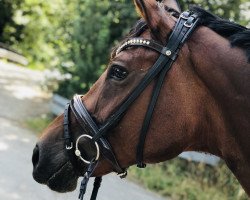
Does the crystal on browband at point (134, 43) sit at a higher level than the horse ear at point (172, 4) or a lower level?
lower

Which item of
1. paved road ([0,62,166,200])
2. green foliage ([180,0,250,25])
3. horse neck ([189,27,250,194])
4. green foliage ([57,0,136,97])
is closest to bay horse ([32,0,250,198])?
horse neck ([189,27,250,194])

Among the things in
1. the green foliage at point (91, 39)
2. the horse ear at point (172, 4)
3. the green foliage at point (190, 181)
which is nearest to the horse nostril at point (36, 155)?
the horse ear at point (172, 4)

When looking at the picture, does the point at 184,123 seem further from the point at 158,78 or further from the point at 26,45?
the point at 26,45

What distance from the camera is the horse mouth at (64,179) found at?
8.68ft

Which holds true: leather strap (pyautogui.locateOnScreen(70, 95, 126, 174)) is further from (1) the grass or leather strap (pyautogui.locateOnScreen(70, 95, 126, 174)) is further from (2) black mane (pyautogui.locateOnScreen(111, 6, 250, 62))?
(1) the grass

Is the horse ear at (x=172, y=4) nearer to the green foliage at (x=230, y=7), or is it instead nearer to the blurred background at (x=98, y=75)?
the blurred background at (x=98, y=75)

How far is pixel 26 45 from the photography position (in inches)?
798

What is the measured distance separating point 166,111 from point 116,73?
37 cm

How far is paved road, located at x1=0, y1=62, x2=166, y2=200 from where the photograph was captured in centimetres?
540

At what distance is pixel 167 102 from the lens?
244 cm

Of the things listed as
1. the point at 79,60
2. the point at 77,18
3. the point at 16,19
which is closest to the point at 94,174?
the point at 79,60

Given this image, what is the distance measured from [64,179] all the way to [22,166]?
149 inches

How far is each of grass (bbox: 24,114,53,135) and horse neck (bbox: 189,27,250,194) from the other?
621 centimetres

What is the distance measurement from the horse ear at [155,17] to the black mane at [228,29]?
0.67 feet
